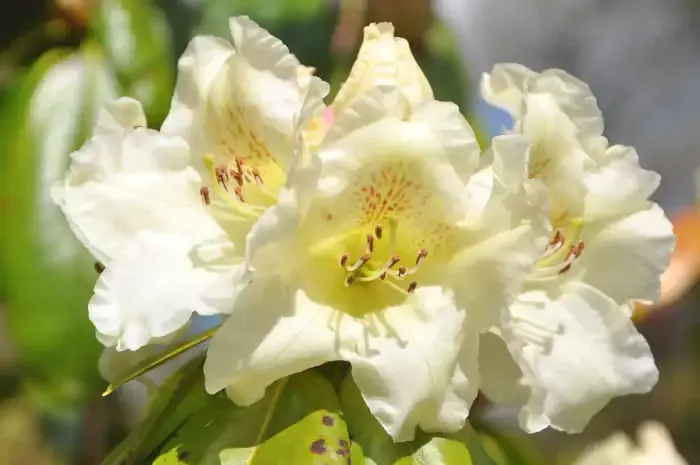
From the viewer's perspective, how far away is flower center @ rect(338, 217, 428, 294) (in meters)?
0.38

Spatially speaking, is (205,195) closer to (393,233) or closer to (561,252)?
(393,233)

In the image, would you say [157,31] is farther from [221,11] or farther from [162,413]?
[162,413]

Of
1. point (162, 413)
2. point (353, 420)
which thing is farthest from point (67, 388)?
point (353, 420)

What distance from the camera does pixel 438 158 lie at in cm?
37

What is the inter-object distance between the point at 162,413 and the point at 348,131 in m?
0.22

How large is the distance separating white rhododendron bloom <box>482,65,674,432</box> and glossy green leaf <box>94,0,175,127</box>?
0.51 m

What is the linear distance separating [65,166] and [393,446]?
0.57m

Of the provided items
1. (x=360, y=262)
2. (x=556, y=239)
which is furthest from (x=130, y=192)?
(x=556, y=239)

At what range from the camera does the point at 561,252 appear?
0.43 metres

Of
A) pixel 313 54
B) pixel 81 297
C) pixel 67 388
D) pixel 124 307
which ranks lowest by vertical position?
pixel 67 388

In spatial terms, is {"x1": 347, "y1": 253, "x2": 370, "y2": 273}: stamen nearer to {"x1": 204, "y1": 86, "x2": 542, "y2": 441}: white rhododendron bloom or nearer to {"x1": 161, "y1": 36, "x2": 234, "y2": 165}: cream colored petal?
{"x1": 204, "y1": 86, "x2": 542, "y2": 441}: white rhododendron bloom

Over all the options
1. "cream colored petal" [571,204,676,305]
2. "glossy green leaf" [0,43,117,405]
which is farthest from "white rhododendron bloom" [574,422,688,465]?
"glossy green leaf" [0,43,117,405]

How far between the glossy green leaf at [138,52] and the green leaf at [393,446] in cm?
54

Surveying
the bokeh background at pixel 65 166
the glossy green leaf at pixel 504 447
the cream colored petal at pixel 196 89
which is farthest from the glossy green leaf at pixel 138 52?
the glossy green leaf at pixel 504 447
